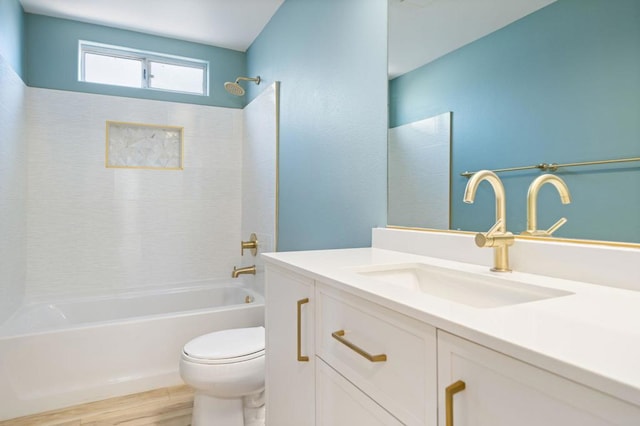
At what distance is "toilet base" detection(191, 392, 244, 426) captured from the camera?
1642 mm

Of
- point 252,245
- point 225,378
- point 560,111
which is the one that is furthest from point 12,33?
point 560,111

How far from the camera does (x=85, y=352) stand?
→ 2102 mm

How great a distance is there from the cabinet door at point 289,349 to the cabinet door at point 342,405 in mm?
51

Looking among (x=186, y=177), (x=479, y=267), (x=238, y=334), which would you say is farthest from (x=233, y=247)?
(x=479, y=267)

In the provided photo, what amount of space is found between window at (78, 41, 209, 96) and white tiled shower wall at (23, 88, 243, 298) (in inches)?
7.6

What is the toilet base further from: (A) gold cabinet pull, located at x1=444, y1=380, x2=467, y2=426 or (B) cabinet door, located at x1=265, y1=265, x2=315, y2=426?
(A) gold cabinet pull, located at x1=444, y1=380, x2=467, y2=426

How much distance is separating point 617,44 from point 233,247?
3.00 meters

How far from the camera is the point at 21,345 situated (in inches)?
77.4

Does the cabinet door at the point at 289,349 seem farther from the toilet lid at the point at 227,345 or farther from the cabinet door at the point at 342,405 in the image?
the toilet lid at the point at 227,345

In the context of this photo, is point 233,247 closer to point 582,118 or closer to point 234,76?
point 234,76

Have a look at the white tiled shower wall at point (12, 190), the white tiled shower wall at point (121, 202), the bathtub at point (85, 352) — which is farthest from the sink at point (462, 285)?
the white tiled shower wall at point (121, 202)

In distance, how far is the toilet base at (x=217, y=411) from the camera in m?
1.64

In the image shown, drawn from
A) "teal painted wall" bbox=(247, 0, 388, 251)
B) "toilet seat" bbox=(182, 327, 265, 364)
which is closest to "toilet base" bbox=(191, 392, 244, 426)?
"toilet seat" bbox=(182, 327, 265, 364)

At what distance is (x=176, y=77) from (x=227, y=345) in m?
2.53
